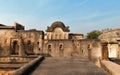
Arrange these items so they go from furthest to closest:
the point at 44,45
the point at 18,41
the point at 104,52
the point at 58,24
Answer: the point at 58,24, the point at 18,41, the point at 44,45, the point at 104,52

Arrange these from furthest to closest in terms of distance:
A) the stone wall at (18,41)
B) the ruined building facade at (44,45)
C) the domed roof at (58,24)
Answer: the domed roof at (58,24) → the stone wall at (18,41) → the ruined building facade at (44,45)

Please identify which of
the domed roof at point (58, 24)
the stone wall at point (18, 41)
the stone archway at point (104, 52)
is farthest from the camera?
→ the domed roof at point (58, 24)

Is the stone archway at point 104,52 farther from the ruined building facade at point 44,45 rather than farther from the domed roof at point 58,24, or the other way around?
the domed roof at point 58,24

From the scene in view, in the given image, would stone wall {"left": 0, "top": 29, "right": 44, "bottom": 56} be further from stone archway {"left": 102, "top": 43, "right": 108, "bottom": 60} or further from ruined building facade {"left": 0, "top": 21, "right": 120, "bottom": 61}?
stone archway {"left": 102, "top": 43, "right": 108, "bottom": 60}

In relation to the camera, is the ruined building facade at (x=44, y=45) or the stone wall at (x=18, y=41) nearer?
the ruined building facade at (x=44, y=45)

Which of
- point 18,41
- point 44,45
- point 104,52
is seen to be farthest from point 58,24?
point 104,52

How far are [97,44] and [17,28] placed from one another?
40.1 ft

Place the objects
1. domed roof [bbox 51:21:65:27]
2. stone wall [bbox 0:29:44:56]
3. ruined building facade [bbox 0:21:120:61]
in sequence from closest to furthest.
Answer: ruined building facade [bbox 0:21:120:61]
stone wall [bbox 0:29:44:56]
domed roof [bbox 51:21:65:27]

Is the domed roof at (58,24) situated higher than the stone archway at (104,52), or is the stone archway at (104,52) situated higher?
the domed roof at (58,24)

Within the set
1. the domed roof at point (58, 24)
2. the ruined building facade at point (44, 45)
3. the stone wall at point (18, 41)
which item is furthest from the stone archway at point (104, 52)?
the domed roof at point (58, 24)

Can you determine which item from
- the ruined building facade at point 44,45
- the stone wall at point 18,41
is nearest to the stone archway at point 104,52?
the ruined building facade at point 44,45

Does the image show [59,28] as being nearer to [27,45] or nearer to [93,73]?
[27,45]

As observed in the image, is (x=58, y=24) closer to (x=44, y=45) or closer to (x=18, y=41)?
(x=44, y=45)

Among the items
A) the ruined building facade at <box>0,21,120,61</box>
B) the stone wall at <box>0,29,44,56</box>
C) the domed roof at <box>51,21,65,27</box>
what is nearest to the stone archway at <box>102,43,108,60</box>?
the ruined building facade at <box>0,21,120,61</box>
